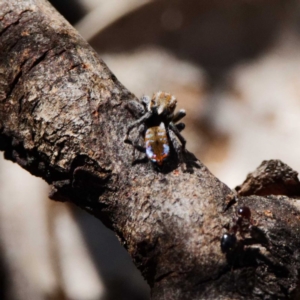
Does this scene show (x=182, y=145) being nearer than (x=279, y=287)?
No

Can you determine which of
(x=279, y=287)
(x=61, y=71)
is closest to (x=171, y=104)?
(x=61, y=71)

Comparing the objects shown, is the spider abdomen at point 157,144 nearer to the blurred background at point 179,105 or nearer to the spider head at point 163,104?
the spider head at point 163,104

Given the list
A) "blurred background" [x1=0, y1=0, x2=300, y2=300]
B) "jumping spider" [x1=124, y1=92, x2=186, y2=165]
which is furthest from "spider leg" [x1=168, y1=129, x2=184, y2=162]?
"blurred background" [x1=0, y1=0, x2=300, y2=300]

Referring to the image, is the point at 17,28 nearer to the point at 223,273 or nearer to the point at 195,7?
the point at 223,273

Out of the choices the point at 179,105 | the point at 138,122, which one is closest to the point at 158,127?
the point at 138,122

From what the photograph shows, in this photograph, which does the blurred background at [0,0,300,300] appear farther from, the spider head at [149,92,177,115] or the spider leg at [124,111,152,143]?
the spider leg at [124,111,152,143]

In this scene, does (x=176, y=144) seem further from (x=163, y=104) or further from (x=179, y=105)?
(x=179, y=105)

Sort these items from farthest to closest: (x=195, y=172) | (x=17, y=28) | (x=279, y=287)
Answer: (x=17, y=28)
(x=195, y=172)
(x=279, y=287)

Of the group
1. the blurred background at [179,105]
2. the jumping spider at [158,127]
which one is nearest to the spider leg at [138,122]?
the jumping spider at [158,127]
